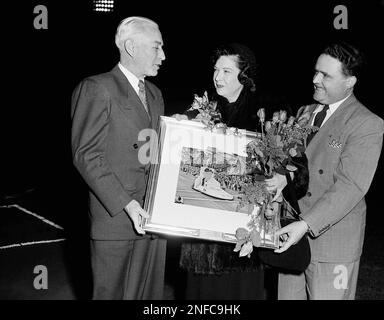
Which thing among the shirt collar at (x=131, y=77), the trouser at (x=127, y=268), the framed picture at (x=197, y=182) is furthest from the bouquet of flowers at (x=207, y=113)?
the trouser at (x=127, y=268)

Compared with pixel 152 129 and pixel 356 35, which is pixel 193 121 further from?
pixel 356 35

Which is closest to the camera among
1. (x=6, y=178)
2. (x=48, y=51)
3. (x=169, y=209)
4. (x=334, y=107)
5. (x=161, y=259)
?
(x=169, y=209)

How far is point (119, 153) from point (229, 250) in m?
0.93

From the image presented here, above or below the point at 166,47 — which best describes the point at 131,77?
below

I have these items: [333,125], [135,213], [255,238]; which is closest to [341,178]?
[333,125]

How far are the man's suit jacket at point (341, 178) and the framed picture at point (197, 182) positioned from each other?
1.43 ft

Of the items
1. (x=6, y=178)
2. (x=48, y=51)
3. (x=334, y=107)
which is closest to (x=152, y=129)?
(x=334, y=107)

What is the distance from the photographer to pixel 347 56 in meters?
2.57

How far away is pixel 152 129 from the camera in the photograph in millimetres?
2865

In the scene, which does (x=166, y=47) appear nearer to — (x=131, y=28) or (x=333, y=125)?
(x=131, y=28)

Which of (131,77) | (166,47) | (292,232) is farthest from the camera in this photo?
(166,47)

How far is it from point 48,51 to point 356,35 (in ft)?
31.8

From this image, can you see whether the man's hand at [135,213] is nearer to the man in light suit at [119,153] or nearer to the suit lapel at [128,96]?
the man in light suit at [119,153]

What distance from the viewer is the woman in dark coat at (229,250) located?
272 centimetres
